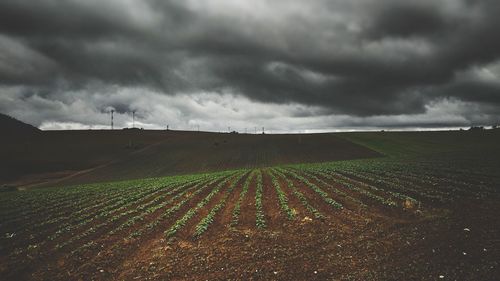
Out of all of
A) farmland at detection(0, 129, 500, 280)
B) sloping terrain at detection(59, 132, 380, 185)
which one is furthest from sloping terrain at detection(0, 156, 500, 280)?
sloping terrain at detection(59, 132, 380, 185)

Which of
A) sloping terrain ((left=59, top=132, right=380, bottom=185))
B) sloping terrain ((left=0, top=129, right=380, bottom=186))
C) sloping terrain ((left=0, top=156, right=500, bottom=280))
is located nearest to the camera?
sloping terrain ((left=0, top=156, right=500, bottom=280))

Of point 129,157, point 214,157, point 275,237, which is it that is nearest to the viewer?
point 275,237

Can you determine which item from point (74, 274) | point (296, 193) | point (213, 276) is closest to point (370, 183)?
point (296, 193)

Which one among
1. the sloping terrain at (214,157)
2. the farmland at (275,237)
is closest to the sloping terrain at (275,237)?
the farmland at (275,237)

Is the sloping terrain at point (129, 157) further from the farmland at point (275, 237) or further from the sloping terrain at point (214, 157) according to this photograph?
the farmland at point (275, 237)

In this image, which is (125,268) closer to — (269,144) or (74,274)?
(74,274)

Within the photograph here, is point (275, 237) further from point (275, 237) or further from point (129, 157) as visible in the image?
point (129, 157)

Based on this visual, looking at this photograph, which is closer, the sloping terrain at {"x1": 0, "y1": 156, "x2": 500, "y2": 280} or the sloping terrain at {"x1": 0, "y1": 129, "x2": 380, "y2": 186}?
the sloping terrain at {"x1": 0, "y1": 156, "x2": 500, "y2": 280}

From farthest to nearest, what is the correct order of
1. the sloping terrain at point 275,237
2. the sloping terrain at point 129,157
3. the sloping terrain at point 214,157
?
the sloping terrain at point 214,157 < the sloping terrain at point 129,157 < the sloping terrain at point 275,237

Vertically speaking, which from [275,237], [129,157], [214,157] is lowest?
[214,157]

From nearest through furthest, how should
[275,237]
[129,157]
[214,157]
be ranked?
[275,237]
[214,157]
[129,157]

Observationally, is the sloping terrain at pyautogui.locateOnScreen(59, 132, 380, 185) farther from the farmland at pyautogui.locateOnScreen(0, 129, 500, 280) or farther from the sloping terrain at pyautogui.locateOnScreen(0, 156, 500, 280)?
the sloping terrain at pyautogui.locateOnScreen(0, 156, 500, 280)

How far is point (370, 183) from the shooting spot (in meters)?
23.3

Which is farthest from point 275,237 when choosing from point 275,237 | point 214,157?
point 214,157
